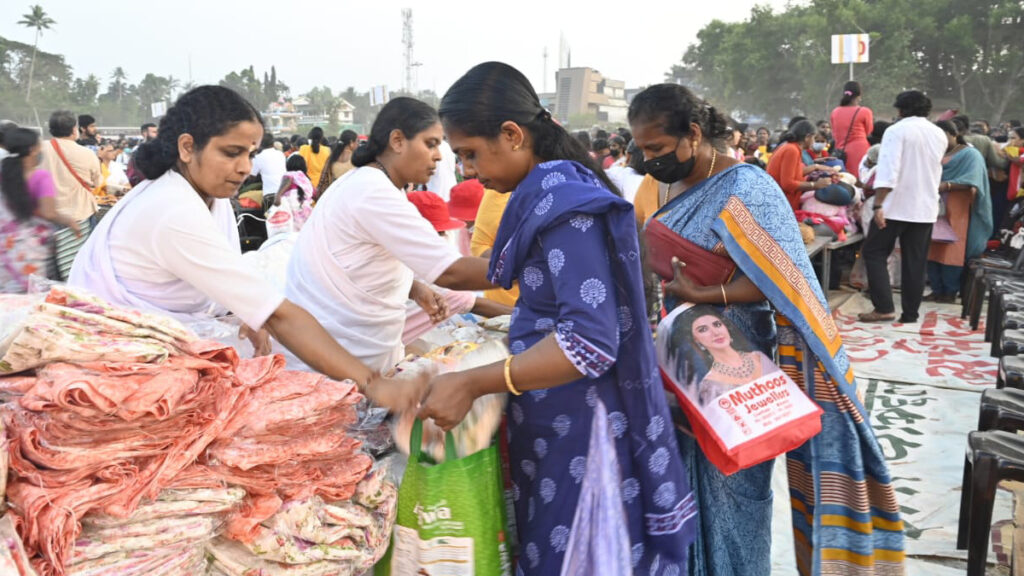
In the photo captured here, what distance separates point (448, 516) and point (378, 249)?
1.01m

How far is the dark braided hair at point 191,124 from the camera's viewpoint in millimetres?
1801

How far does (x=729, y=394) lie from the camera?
73.5 inches

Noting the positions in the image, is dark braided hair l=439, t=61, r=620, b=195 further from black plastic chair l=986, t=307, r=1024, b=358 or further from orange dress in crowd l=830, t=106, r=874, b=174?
orange dress in crowd l=830, t=106, r=874, b=174

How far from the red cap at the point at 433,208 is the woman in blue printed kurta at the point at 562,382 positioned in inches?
80.6

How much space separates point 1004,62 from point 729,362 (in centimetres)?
4291

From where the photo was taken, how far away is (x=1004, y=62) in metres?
35.8

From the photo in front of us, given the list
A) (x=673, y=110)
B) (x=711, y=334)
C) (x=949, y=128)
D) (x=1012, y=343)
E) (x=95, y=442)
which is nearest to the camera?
(x=95, y=442)

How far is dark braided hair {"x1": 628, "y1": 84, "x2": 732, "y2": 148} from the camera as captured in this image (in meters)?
2.17

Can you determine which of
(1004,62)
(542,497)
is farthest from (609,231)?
(1004,62)

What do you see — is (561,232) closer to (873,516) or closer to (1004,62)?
(873,516)

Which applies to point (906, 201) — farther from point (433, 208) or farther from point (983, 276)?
point (433, 208)

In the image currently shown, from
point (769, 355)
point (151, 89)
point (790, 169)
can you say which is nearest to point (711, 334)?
point (769, 355)

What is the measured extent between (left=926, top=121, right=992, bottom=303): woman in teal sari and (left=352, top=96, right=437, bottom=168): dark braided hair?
6.10 m

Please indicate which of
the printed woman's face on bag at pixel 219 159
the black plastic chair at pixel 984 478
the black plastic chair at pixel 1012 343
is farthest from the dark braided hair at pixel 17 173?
the black plastic chair at pixel 1012 343
